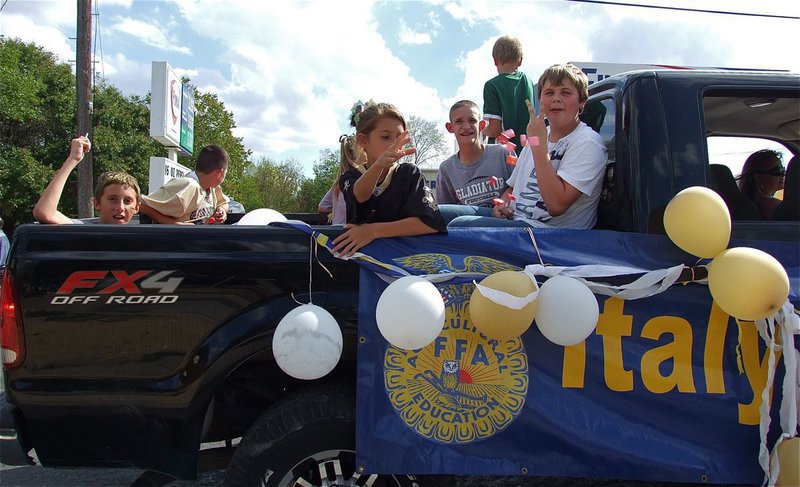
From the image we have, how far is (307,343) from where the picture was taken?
186 centimetres

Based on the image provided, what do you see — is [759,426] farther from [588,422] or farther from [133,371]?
[133,371]

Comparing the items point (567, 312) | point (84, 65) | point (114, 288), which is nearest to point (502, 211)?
point (567, 312)

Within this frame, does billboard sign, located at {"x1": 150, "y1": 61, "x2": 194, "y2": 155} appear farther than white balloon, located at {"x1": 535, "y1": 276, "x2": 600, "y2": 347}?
Yes

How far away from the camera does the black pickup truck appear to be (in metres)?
1.96

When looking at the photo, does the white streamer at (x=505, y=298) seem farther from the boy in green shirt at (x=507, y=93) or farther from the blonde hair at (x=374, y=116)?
the boy in green shirt at (x=507, y=93)

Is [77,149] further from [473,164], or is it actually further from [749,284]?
[749,284]

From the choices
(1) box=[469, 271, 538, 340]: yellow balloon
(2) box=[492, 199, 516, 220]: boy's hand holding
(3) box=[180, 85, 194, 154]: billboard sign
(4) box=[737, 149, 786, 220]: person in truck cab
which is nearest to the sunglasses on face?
(4) box=[737, 149, 786, 220]: person in truck cab

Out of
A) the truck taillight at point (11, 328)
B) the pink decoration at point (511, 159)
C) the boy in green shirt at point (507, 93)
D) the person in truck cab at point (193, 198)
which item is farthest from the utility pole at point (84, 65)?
the pink decoration at point (511, 159)

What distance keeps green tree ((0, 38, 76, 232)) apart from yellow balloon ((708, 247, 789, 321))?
1091 inches

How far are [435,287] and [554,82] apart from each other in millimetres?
1215

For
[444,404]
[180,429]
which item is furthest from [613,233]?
[180,429]

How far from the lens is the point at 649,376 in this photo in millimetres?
2027

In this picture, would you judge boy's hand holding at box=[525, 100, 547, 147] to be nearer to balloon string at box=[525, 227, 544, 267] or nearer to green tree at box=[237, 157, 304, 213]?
balloon string at box=[525, 227, 544, 267]

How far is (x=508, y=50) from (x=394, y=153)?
223 cm
